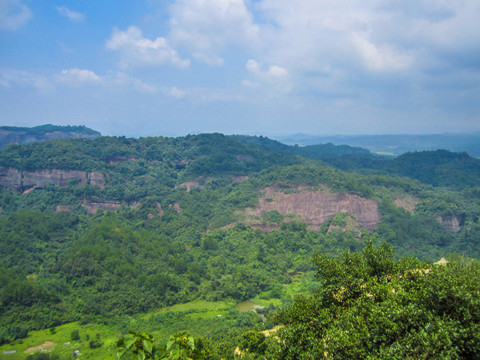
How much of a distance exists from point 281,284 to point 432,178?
260ft

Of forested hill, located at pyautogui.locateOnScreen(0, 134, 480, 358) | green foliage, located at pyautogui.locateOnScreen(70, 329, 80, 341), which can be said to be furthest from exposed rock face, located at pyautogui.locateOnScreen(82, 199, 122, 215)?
green foliage, located at pyautogui.locateOnScreen(70, 329, 80, 341)

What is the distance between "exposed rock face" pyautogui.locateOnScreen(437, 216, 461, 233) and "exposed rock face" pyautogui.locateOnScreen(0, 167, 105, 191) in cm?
7173

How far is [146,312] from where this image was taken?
40.4 metres

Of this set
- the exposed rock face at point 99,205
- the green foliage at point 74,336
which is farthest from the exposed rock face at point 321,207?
the green foliage at point 74,336

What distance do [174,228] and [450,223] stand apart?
161ft

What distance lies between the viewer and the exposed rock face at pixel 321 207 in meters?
63.2

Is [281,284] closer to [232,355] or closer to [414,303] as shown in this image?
[232,355]

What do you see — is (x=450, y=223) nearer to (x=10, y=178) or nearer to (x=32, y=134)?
(x=10, y=178)

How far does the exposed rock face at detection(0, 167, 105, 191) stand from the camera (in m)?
73.6

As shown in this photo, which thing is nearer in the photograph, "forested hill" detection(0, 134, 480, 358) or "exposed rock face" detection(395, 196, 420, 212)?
"forested hill" detection(0, 134, 480, 358)

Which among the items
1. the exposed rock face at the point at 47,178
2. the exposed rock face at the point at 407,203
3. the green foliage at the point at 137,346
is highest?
the green foliage at the point at 137,346

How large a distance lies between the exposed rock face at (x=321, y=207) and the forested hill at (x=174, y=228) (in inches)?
7.2

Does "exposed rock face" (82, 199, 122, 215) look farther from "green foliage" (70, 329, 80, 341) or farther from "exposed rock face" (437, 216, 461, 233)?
"exposed rock face" (437, 216, 461, 233)

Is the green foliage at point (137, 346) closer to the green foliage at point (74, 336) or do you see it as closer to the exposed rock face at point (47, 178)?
the green foliage at point (74, 336)
